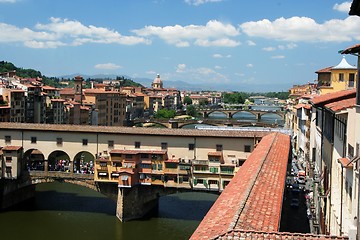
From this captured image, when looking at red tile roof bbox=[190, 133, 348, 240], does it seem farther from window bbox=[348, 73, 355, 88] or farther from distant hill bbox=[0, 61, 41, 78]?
distant hill bbox=[0, 61, 41, 78]

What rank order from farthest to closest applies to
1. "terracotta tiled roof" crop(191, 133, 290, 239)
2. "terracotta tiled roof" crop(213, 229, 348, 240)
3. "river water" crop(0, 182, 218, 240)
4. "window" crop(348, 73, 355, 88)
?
"window" crop(348, 73, 355, 88), "river water" crop(0, 182, 218, 240), "terracotta tiled roof" crop(191, 133, 290, 239), "terracotta tiled roof" crop(213, 229, 348, 240)

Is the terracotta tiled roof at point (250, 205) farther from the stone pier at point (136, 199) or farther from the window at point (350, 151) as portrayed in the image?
the stone pier at point (136, 199)

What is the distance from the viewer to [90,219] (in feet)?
94.3

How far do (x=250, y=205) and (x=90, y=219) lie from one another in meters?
20.6

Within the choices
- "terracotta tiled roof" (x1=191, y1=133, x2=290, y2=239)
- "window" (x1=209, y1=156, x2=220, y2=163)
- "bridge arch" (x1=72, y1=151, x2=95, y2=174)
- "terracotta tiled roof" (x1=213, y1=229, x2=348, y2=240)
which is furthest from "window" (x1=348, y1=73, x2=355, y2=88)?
"terracotta tiled roof" (x1=213, y1=229, x2=348, y2=240)

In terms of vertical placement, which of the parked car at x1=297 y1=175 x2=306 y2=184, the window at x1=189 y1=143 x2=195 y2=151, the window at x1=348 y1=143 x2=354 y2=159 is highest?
the window at x1=348 y1=143 x2=354 y2=159

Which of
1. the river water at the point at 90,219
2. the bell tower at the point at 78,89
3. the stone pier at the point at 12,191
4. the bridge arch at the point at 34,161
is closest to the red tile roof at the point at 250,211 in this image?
the river water at the point at 90,219

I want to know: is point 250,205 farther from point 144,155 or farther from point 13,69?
point 13,69

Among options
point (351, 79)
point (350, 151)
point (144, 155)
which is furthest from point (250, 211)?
point (351, 79)

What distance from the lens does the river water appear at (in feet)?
86.2

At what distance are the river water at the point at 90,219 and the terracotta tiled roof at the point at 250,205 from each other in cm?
1299

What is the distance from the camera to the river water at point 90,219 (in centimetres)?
2629

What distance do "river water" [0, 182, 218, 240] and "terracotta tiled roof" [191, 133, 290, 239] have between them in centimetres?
1299

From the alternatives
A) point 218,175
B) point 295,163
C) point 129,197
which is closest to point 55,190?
point 129,197
